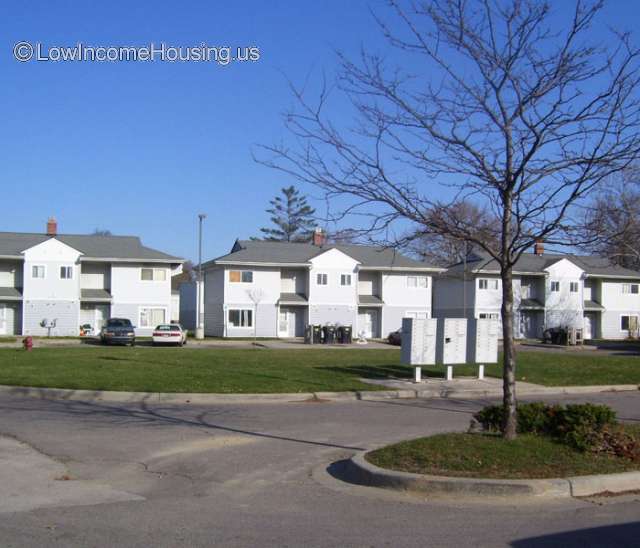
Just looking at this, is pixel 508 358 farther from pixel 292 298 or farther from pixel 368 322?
pixel 368 322

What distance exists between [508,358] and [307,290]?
150ft

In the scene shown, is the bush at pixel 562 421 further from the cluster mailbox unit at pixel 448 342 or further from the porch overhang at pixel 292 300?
the porch overhang at pixel 292 300

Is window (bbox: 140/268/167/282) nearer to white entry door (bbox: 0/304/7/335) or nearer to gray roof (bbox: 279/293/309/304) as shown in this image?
gray roof (bbox: 279/293/309/304)

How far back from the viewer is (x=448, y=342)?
2088 centimetres

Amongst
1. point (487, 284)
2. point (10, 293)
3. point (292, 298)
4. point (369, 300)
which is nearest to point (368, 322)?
point (369, 300)

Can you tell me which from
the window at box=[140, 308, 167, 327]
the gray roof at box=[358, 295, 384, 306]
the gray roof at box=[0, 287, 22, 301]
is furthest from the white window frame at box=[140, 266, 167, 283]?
the gray roof at box=[358, 295, 384, 306]

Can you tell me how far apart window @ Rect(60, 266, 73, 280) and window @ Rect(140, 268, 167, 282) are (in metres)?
4.50

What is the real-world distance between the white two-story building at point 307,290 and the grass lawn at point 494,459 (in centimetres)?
4301

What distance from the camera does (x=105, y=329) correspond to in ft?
Answer: 143

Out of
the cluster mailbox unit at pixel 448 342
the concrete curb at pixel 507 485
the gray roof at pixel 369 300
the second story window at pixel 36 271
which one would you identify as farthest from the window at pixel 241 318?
the concrete curb at pixel 507 485

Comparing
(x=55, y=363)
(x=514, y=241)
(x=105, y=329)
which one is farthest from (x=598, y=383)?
(x=105, y=329)

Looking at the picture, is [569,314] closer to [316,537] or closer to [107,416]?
[107,416]

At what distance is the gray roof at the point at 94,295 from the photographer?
50500 millimetres

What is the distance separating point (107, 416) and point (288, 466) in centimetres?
530
